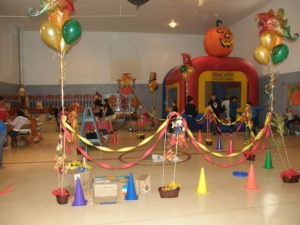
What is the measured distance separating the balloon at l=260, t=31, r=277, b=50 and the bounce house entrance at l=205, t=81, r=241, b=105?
235 inches

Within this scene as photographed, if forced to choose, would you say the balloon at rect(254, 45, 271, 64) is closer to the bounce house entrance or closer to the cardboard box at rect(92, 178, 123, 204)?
the cardboard box at rect(92, 178, 123, 204)

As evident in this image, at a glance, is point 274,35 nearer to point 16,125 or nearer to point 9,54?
point 16,125

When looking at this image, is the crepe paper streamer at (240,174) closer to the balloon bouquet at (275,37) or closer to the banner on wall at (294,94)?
the balloon bouquet at (275,37)

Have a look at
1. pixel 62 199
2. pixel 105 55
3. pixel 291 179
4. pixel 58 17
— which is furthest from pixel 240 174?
pixel 105 55

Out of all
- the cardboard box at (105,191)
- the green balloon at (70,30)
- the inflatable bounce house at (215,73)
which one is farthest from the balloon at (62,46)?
the inflatable bounce house at (215,73)

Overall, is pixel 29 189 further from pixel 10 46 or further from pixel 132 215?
pixel 10 46

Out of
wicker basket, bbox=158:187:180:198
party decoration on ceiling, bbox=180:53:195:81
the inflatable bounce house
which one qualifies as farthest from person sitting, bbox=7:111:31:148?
party decoration on ceiling, bbox=180:53:195:81

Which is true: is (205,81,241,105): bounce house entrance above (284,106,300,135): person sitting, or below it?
above

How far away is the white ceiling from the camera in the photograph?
10773 millimetres

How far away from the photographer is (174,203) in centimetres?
361

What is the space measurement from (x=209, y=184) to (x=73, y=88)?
11786mm

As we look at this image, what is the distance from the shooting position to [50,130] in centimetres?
1198

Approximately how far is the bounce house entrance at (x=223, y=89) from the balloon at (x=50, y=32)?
784cm

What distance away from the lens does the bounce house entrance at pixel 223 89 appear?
11.5 meters
